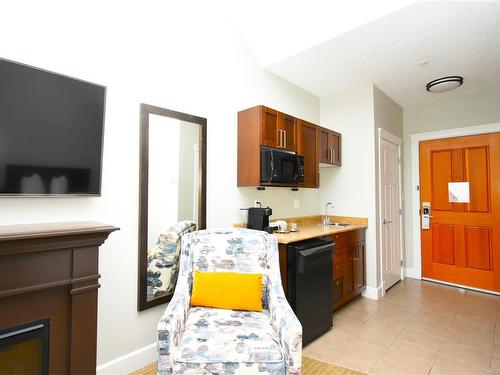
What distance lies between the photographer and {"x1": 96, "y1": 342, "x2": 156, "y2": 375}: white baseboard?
183 cm

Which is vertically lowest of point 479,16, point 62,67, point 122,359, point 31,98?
point 122,359

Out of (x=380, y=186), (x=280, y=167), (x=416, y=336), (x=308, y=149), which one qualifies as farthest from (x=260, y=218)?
(x=380, y=186)

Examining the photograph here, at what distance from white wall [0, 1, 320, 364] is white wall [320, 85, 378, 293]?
1.74 metres

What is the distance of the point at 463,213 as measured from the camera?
387 cm

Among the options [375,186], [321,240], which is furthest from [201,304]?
[375,186]

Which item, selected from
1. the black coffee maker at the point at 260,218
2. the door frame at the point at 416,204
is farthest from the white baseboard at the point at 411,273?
the black coffee maker at the point at 260,218

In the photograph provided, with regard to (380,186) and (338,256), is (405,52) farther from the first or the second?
(338,256)

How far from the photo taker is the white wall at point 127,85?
161 cm

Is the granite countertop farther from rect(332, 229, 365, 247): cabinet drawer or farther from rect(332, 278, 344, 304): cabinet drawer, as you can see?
rect(332, 278, 344, 304): cabinet drawer

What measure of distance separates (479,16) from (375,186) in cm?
189

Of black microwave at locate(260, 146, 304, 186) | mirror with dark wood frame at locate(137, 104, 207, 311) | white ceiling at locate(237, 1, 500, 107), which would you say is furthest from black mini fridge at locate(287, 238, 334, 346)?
white ceiling at locate(237, 1, 500, 107)

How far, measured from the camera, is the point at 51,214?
1614 millimetres

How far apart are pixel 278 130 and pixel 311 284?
1514 mm

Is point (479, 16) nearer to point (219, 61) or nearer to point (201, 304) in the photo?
point (219, 61)
